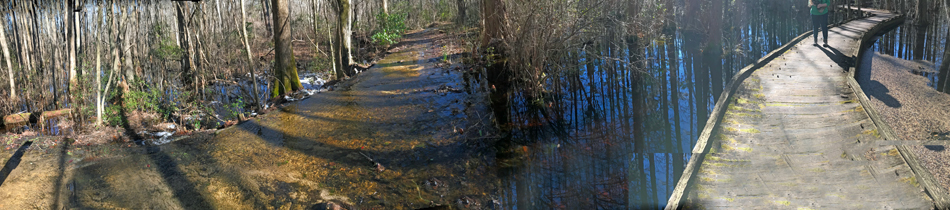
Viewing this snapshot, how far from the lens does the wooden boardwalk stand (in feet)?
15.5

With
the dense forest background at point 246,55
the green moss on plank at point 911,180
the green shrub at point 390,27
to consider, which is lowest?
the green moss on plank at point 911,180

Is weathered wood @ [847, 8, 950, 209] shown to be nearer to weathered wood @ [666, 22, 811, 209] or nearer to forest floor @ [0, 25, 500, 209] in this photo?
weathered wood @ [666, 22, 811, 209]

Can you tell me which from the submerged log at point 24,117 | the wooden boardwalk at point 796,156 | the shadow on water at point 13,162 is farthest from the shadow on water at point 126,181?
the wooden boardwalk at point 796,156

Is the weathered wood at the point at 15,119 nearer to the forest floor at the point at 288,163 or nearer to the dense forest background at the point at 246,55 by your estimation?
the dense forest background at the point at 246,55

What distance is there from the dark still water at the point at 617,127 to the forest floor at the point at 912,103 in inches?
103

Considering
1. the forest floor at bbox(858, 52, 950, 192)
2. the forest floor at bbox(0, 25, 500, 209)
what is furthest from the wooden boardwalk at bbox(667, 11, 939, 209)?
the forest floor at bbox(0, 25, 500, 209)

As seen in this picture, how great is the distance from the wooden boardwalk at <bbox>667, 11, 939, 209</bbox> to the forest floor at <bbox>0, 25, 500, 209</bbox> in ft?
7.58

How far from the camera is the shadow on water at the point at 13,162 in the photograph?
5941mm

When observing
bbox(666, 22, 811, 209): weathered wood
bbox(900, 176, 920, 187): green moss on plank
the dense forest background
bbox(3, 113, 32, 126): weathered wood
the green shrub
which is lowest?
bbox(900, 176, 920, 187): green moss on plank

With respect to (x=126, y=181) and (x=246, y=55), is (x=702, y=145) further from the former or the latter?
(x=246, y=55)

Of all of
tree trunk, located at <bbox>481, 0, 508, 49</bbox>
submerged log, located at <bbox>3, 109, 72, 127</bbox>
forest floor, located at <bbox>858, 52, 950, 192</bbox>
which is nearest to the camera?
forest floor, located at <bbox>858, 52, 950, 192</bbox>

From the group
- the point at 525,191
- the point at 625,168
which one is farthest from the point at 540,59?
the point at 525,191

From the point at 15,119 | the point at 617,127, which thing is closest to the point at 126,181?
the point at 15,119

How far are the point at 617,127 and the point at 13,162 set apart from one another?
793cm
